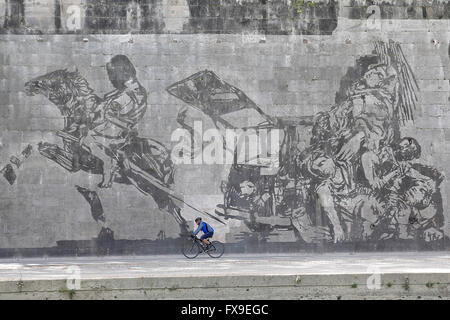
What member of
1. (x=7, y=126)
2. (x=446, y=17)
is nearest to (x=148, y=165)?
(x=7, y=126)

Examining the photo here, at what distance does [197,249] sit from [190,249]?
231mm

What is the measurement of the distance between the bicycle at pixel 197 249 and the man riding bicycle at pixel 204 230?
0.12m

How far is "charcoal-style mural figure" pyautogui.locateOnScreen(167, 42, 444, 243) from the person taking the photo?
918 inches

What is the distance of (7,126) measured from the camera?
74.9 ft

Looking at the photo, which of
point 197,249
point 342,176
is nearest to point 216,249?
point 197,249

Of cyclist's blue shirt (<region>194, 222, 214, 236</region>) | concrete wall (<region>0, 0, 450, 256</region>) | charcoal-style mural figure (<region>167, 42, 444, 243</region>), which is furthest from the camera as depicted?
charcoal-style mural figure (<region>167, 42, 444, 243</region>)

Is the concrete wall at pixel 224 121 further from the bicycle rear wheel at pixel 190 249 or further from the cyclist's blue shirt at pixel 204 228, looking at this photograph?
the cyclist's blue shirt at pixel 204 228

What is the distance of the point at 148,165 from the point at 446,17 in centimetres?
949

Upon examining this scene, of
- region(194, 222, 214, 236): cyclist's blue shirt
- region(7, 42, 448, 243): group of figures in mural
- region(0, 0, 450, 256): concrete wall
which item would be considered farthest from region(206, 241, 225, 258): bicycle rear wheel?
region(7, 42, 448, 243): group of figures in mural

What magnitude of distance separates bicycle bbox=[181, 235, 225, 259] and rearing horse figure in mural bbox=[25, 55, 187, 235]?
1.52 feet

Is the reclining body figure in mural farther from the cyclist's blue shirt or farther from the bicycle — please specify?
the cyclist's blue shirt

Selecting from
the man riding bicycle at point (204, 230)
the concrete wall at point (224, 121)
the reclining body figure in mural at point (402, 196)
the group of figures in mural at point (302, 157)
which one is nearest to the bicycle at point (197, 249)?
the man riding bicycle at point (204, 230)

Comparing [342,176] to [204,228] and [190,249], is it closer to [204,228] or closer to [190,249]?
[204,228]

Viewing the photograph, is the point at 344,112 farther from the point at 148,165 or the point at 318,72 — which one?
the point at 148,165
